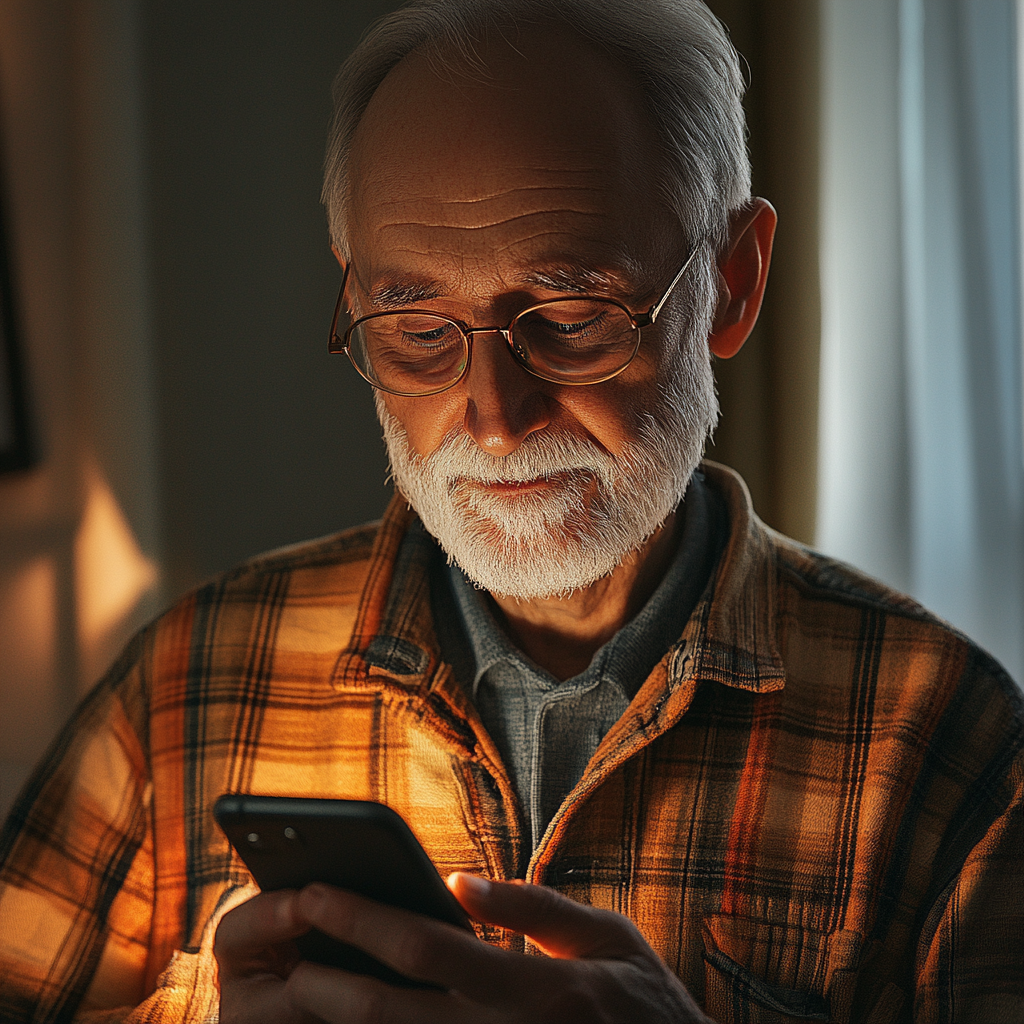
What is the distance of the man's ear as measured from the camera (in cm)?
116

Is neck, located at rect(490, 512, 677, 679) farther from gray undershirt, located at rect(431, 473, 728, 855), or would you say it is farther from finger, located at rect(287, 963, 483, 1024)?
finger, located at rect(287, 963, 483, 1024)

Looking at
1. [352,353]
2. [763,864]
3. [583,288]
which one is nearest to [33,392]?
[352,353]

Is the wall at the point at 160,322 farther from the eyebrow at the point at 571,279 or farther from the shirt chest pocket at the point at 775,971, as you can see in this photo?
the shirt chest pocket at the point at 775,971

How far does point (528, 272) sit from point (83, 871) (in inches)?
32.0

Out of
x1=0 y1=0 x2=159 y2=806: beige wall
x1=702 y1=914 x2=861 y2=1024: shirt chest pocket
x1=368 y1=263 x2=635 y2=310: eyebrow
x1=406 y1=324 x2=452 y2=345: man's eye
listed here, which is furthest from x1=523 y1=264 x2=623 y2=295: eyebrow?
x1=0 y1=0 x2=159 y2=806: beige wall

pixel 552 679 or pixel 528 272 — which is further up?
pixel 528 272

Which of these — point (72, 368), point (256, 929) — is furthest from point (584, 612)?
point (72, 368)

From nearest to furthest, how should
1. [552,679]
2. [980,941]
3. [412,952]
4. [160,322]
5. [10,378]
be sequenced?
[412,952], [980,941], [552,679], [10,378], [160,322]

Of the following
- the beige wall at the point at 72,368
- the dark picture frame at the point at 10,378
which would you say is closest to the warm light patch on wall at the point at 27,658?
the beige wall at the point at 72,368

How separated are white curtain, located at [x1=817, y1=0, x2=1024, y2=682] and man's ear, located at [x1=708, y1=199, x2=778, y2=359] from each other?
0.65 meters

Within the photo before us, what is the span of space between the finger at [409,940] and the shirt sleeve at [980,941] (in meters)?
0.48

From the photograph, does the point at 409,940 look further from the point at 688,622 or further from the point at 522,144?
the point at 522,144

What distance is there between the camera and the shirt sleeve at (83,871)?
3.65 ft

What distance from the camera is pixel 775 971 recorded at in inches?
38.7
